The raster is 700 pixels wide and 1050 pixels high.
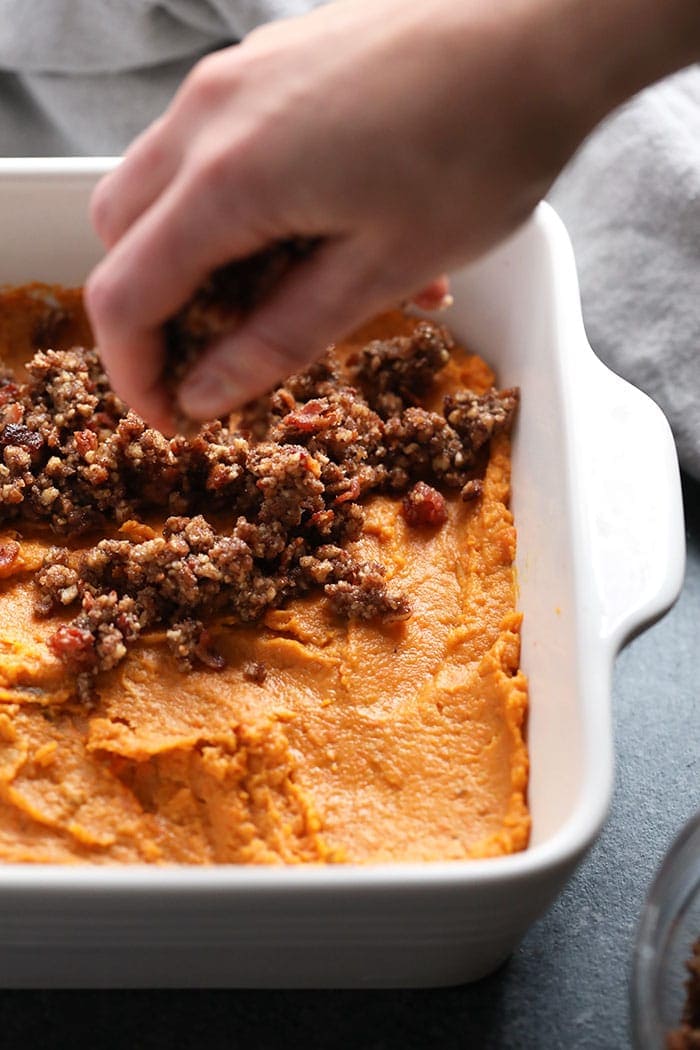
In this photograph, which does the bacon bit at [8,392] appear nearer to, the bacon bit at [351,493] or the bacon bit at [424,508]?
the bacon bit at [351,493]

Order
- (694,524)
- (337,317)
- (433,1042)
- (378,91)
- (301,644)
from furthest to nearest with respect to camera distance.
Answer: (694,524) < (301,644) < (433,1042) < (337,317) < (378,91)

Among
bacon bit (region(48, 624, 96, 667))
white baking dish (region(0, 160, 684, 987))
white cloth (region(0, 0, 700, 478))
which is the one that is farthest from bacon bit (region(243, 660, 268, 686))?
white cloth (region(0, 0, 700, 478))

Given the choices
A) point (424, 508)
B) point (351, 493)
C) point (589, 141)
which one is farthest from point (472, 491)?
point (589, 141)

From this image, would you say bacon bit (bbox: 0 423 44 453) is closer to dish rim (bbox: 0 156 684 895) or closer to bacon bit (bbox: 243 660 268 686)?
bacon bit (bbox: 243 660 268 686)

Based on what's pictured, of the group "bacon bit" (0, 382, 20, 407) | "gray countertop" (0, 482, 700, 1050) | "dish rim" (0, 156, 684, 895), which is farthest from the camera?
"bacon bit" (0, 382, 20, 407)

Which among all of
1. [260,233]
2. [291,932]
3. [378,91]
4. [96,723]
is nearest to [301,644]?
[96,723]

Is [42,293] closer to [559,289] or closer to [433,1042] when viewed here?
[559,289]
